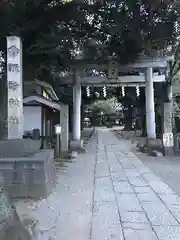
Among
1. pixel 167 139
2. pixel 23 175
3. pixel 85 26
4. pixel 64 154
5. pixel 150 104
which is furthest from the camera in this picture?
pixel 150 104

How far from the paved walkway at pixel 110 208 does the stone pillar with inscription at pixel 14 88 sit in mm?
1666

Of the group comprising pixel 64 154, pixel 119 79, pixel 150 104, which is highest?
pixel 119 79

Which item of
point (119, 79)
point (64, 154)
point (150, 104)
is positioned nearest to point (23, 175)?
point (64, 154)

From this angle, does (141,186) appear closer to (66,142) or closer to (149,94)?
(66,142)

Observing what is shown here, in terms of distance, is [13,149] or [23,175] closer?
[23,175]

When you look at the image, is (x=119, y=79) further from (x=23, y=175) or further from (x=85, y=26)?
(x=23, y=175)

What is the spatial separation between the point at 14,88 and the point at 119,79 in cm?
947

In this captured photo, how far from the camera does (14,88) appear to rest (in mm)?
8367

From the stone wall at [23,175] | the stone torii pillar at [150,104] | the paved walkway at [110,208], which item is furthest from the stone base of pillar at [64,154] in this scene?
the stone wall at [23,175]

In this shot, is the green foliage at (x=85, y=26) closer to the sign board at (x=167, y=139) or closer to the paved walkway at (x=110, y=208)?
the sign board at (x=167, y=139)

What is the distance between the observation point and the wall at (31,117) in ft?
54.2

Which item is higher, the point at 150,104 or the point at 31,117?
the point at 150,104

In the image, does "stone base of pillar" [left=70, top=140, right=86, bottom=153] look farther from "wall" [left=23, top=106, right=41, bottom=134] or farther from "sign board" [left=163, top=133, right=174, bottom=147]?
"sign board" [left=163, top=133, right=174, bottom=147]

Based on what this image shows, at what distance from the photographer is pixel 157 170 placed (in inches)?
430
